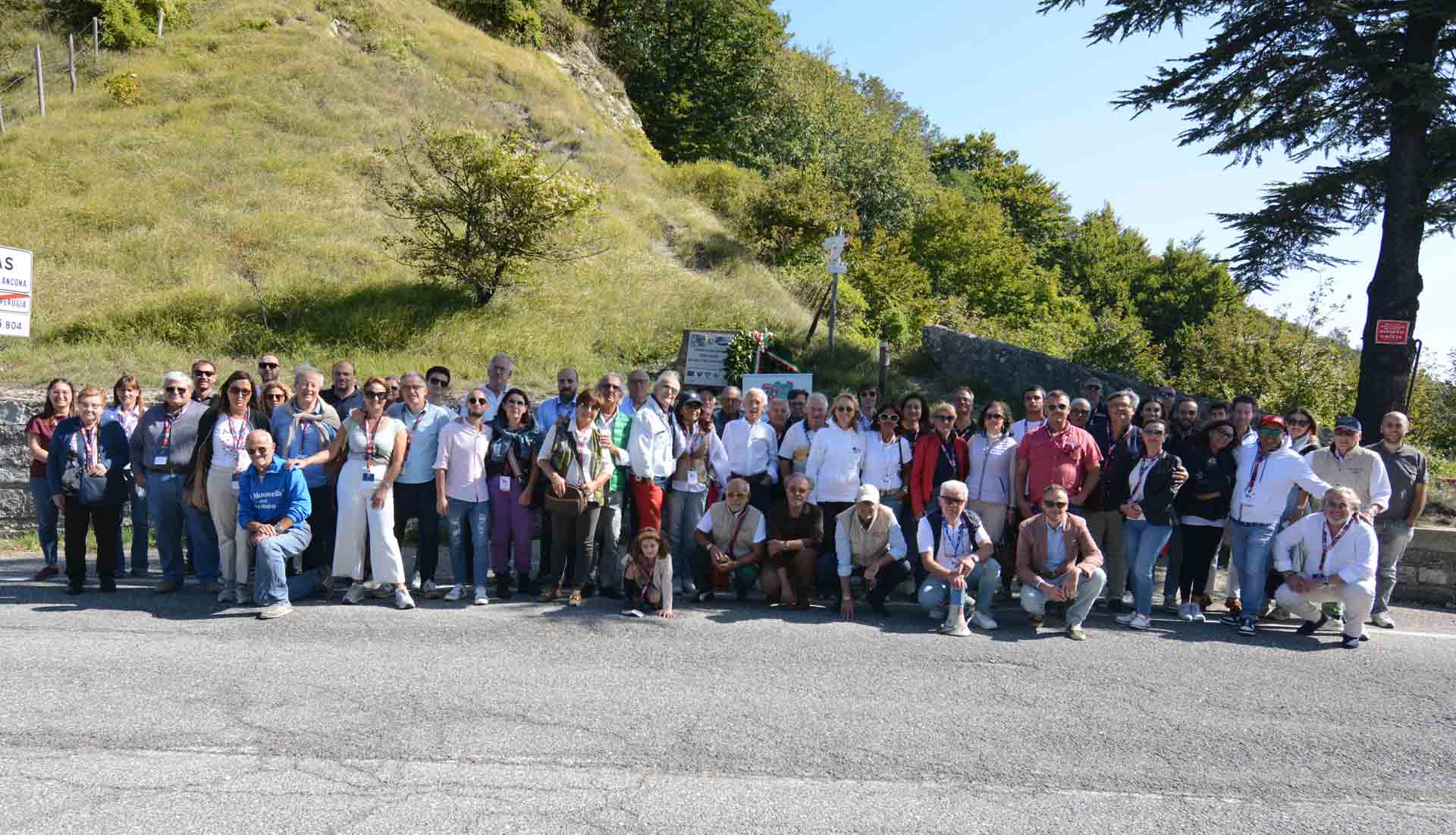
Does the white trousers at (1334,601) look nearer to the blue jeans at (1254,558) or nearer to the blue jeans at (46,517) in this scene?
the blue jeans at (1254,558)

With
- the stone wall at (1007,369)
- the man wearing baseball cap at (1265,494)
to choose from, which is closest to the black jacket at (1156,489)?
the man wearing baseball cap at (1265,494)

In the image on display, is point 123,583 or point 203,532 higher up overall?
point 203,532

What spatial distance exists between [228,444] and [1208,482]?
808 centimetres

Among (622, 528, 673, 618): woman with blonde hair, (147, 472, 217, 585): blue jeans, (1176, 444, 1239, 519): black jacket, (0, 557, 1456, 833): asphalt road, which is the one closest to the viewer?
(0, 557, 1456, 833): asphalt road

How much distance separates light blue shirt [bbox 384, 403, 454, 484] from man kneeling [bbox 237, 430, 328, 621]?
81 cm

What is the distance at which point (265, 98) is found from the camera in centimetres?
2362

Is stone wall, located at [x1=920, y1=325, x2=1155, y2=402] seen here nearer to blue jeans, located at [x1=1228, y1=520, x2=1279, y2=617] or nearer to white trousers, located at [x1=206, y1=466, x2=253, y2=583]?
blue jeans, located at [x1=1228, y1=520, x2=1279, y2=617]

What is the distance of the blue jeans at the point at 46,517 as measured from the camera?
26.1 ft

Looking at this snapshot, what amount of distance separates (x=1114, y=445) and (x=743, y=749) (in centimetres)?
486

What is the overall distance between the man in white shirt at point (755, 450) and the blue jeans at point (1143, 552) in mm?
3114

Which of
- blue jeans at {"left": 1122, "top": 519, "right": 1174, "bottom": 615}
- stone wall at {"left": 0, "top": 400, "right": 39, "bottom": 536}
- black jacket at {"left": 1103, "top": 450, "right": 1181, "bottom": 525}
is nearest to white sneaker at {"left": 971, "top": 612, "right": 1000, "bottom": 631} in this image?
blue jeans at {"left": 1122, "top": 519, "right": 1174, "bottom": 615}

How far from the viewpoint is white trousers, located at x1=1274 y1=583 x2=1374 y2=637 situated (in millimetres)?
6562

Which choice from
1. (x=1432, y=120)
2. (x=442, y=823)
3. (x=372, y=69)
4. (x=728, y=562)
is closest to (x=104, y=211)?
(x=372, y=69)

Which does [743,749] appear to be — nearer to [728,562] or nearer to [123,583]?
[728,562]
